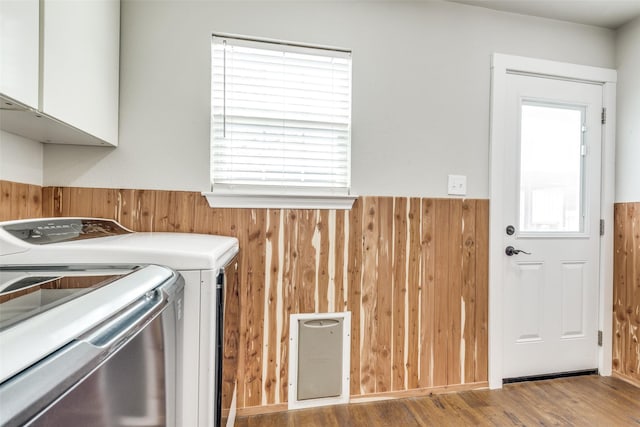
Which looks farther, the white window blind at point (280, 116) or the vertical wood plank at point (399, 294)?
the vertical wood plank at point (399, 294)

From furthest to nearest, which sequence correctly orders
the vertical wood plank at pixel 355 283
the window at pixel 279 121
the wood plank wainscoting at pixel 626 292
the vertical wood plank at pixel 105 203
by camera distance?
the wood plank wainscoting at pixel 626 292, the vertical wood plank at pixel 355 283, the window at pixel 279 121, the vertical wood plank at pixel 105 203

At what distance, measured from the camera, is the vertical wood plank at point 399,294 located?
6.18 feet

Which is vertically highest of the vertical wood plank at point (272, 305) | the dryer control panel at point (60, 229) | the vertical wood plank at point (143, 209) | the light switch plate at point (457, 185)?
the light switch plate at point (457, 185)

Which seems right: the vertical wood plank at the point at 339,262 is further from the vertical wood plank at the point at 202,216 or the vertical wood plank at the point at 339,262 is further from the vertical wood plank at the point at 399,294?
the vertical wood plank at the point at 202,216

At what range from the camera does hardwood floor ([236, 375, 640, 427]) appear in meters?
1.66

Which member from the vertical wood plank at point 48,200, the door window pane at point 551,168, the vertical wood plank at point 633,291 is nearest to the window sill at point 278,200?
the vertical wood plank at point 48,200

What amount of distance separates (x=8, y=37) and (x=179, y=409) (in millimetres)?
1151

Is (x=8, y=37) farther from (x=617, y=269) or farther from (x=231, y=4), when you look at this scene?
(x=617, y=269)

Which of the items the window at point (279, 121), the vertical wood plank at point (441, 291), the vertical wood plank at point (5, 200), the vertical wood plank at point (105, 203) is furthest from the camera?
the vertical wood plank at point (441, 291)

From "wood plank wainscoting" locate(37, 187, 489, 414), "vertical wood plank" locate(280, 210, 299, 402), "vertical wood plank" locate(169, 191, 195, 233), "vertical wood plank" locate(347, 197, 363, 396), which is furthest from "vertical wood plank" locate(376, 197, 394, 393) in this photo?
"vertical wood plank" locate(169, 191, 195, 233)

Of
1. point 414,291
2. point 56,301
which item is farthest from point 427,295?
point 56,301

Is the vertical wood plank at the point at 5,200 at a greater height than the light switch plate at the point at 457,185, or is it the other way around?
the light switch plate at the point at 457,185

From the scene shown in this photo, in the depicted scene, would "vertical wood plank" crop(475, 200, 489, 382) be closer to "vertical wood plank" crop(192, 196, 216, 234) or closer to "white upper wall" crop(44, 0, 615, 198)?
"white upper wall" crop(44, 0, 615, 198)

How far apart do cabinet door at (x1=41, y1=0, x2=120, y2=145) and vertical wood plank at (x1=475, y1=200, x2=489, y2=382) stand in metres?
2.04
